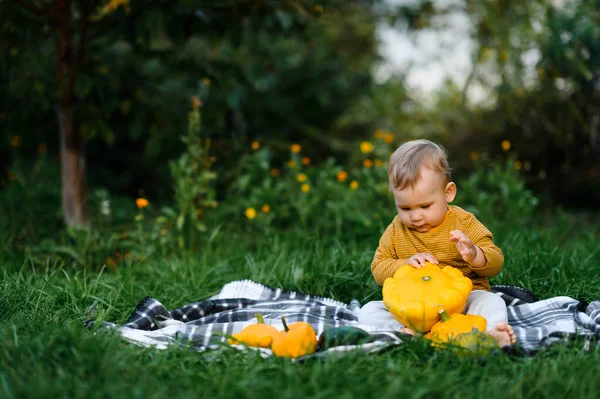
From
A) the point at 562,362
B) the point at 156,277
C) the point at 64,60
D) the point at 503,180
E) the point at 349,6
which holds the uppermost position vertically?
the point at 349,6

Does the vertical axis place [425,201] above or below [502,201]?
above

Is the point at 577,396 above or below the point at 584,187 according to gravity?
below

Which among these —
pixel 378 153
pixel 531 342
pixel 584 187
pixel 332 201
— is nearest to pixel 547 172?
pixel 584 187

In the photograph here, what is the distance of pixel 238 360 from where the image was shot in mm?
2088

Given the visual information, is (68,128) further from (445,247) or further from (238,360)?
(445,247)

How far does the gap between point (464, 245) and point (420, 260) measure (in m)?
0.17

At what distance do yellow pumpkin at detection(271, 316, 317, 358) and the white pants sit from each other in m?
0.41

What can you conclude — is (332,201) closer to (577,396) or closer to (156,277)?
(156,277)

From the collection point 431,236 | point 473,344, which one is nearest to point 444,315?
point 473,344

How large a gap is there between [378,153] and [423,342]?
2.62m

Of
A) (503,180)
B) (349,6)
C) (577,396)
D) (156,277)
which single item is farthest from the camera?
(349,6)

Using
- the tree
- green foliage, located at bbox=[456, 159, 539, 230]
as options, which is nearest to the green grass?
green foliage, located at bbox=[456, 159, 539, 230]

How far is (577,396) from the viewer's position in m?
1.78

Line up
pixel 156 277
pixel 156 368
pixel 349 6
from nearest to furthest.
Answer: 1. pixel 156 368
2. pixel 156 277
3. pixel 349 6
